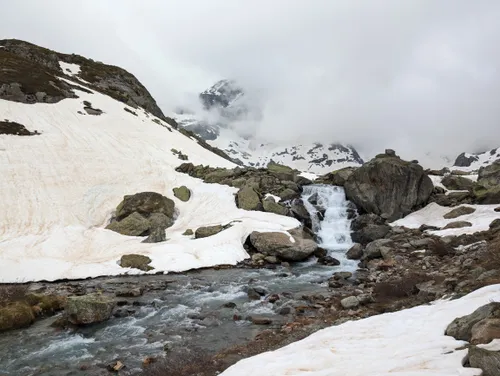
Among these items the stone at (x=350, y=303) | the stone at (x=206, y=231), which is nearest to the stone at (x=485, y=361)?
the stone at (x=350, y=303)

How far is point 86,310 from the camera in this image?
14523mm

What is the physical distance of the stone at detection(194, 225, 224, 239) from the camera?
28842mm

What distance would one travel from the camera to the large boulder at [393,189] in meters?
34.6

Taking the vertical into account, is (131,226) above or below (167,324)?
above

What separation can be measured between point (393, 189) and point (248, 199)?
1431cm

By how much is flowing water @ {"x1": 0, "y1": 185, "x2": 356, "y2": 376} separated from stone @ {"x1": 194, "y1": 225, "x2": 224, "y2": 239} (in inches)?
205

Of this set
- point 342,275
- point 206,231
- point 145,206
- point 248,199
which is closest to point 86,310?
point 342,275

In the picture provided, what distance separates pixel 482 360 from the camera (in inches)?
216

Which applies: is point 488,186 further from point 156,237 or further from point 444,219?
point 156,237

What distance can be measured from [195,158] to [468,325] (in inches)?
1914

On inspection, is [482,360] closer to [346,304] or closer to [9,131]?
[346,304]

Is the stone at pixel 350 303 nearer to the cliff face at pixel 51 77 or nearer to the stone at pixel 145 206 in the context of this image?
the stone at pixel 145 206

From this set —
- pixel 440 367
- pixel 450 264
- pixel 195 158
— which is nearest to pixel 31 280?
pixel 440 367

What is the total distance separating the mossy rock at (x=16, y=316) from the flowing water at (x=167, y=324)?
0.35m
